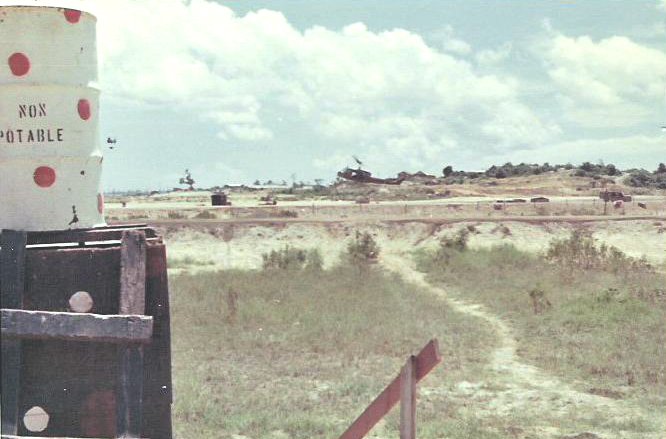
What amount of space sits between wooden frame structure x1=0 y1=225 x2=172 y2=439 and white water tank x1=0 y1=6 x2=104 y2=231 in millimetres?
245

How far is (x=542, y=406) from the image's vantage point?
9969 millimetres

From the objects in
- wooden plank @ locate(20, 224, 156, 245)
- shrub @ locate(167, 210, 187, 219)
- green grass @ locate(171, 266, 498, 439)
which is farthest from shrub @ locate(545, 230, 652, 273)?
wooden plank @ locate(20, 224, 156, 245)

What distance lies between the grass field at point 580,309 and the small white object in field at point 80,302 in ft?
27.1

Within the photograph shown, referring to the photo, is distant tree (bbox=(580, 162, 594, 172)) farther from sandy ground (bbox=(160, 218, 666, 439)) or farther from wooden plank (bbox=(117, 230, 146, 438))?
wooden plank (bbox=(117, 230, 146, 438))

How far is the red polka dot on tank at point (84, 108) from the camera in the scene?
12.9ft

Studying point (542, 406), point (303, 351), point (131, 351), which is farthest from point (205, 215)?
point (131, 351)

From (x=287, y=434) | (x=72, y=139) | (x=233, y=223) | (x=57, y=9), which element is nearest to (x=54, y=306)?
(x=72, y=139)

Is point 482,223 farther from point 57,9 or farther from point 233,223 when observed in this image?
point 57,9

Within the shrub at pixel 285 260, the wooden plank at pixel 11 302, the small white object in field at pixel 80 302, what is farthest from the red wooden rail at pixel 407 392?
the shrub at pixel 285 260

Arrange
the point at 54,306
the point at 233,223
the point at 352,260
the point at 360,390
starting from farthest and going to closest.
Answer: the point at 233,223, the point at 352,260, the point at 360,390, the point at 54,306

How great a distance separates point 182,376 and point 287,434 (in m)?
3.03

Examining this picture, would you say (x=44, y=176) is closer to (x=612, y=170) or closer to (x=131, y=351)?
(x=131, y=351)

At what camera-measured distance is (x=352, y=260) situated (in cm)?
2717

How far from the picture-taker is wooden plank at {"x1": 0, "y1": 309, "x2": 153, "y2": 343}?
135 inches
